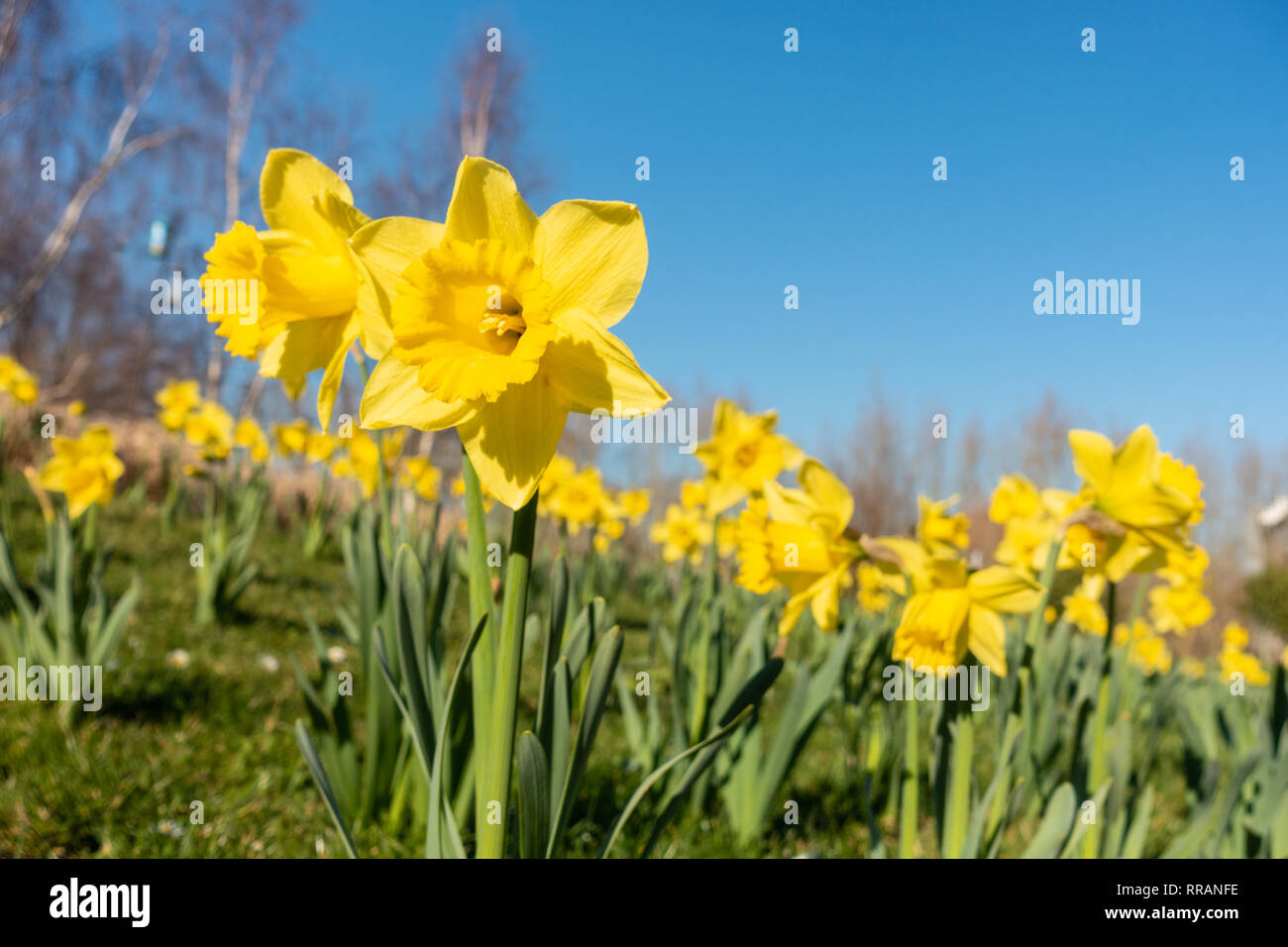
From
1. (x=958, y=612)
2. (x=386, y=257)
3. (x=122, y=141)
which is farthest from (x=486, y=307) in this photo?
(x=122, y=141)

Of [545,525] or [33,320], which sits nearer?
[545,525]

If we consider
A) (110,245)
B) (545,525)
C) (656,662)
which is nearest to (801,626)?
(656,662)

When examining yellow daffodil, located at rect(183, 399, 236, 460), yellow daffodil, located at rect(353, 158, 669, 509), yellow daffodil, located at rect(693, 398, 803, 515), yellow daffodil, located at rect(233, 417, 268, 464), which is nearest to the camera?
yellow daffodil, located at rect(353, 158, 669, 509)

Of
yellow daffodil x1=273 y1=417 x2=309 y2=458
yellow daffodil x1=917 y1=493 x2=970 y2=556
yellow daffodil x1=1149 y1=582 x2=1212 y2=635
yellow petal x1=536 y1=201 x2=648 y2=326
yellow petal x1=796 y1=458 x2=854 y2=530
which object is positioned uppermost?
yellow daffodil x1=273 y1=417 x2=309 y2=458

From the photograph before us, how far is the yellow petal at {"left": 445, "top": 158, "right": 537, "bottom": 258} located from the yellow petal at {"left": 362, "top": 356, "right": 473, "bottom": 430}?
0.61 feet

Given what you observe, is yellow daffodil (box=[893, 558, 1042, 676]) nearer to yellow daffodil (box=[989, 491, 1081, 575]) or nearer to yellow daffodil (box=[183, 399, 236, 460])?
yellow daffodil (box=[989, 491, 1081, 575])

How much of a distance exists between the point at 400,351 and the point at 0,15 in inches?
660

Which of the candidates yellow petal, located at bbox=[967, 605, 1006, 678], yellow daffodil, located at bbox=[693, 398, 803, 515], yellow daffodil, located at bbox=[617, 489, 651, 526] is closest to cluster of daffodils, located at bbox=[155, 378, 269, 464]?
yellow daffodil, located at bbox=[617, 489, 651, 526]

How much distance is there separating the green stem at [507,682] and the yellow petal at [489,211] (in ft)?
1.12

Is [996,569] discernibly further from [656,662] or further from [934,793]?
[656,662]

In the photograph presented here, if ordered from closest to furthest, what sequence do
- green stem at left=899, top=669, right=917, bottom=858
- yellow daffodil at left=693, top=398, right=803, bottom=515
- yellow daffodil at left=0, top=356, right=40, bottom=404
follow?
green stem at left=899, top=669, right=917, bottom=858
yellow daffodil at left=693, top=398, right=803, bottom=515
yellow daffodil at left=0, top=356, right=40, bottom=404

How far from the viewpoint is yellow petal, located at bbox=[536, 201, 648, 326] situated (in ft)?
3.03
